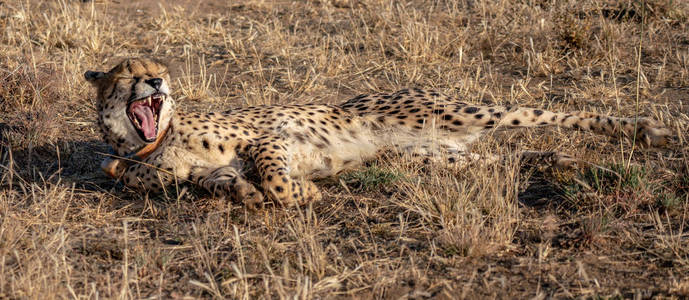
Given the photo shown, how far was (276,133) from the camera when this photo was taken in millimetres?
4867

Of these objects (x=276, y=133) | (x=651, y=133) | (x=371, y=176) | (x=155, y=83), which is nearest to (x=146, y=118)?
(x=155, y=83)

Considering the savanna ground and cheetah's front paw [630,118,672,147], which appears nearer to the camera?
the savanna ground

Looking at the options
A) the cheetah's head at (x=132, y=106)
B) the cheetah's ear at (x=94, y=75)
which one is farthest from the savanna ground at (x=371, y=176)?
the cheetah's ear at (x=94, y=75)

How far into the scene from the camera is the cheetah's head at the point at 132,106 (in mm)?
4453

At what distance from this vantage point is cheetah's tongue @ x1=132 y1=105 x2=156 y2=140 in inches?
176

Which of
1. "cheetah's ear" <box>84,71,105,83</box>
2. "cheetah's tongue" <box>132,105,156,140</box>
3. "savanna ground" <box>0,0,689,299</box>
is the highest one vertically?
"cheetah's ear" <box>84,71,105,83</box>

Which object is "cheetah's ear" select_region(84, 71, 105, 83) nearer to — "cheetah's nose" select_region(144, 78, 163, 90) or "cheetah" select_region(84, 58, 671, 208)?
"cheetah" select_region(84, 58, 671, 208)

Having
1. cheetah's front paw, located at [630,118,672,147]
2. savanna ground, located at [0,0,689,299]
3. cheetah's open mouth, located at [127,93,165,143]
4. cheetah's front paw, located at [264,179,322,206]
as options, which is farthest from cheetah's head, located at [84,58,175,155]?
cheetah's front paw, located at [630,118,672,147]

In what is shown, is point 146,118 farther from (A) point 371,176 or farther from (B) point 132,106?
(A) point 371,176

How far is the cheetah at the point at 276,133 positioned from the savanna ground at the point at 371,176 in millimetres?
122

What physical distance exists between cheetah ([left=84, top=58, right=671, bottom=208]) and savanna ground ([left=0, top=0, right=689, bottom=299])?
12 centimetres

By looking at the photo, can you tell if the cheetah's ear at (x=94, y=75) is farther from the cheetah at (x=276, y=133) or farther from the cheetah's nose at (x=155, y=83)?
the cheetah's nose at (x=155, y=83)

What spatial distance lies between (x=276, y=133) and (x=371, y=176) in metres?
0.66

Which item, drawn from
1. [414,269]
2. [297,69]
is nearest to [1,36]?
[297,69]
